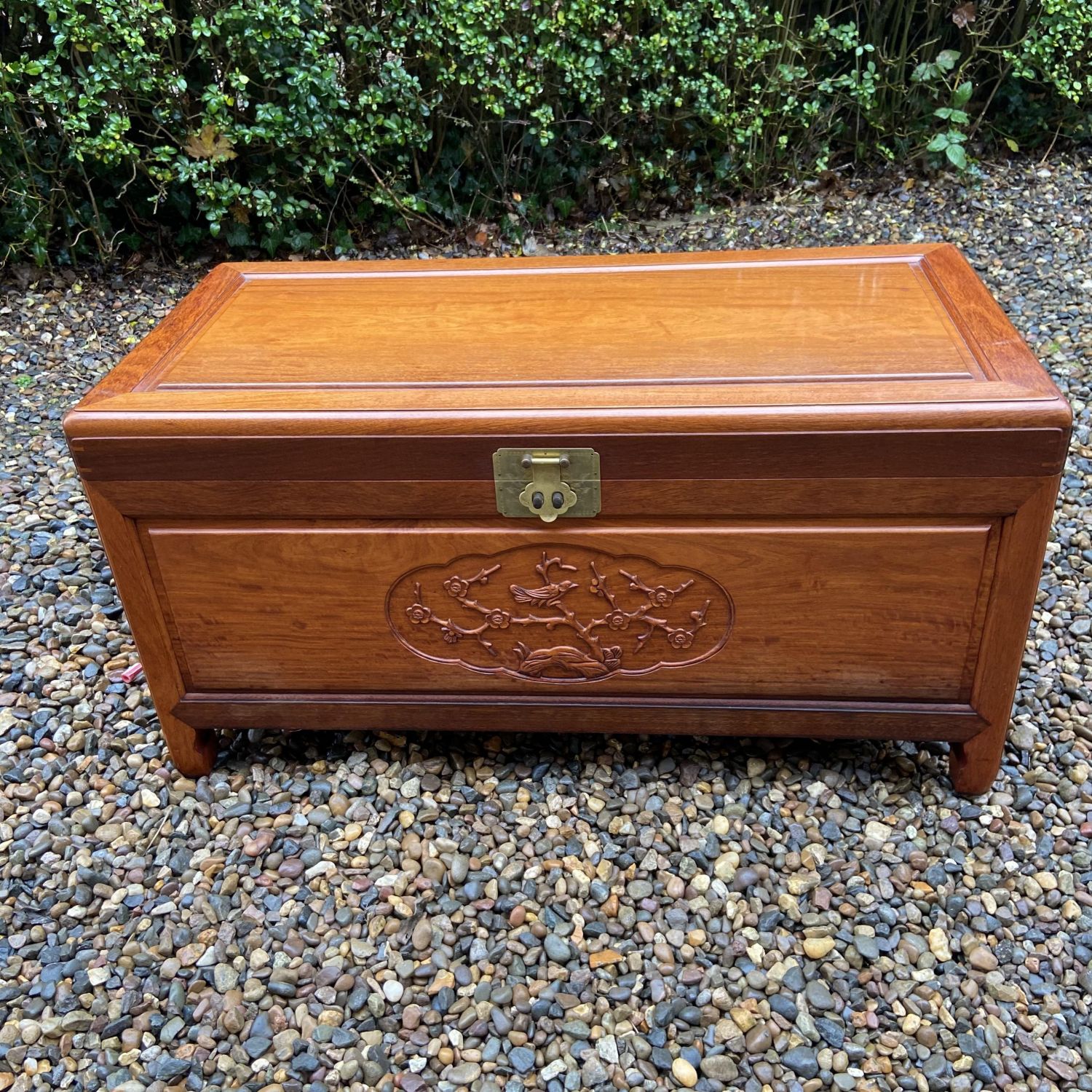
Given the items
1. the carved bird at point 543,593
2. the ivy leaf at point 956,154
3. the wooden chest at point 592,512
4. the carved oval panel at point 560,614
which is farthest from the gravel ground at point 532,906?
the ivy leaf at point 956,154

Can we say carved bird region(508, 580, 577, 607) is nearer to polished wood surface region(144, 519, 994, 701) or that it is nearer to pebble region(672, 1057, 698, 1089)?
polished wood surface region(144, 519, 994, 701)

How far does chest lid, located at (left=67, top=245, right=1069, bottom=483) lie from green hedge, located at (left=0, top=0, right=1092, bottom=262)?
163 cm

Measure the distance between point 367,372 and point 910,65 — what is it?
363 centimetres

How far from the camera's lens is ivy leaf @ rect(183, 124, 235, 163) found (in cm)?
341

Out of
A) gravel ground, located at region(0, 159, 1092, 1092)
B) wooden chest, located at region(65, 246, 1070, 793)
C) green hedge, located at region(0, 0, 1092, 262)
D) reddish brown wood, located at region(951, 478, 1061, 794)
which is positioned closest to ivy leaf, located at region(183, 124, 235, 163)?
green hedge, located at region(0, 0, 1092, 262)

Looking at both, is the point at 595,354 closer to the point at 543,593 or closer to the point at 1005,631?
the point at 543,593

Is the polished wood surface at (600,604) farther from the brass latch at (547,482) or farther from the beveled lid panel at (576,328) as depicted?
the beveled lid panel at (576,328)

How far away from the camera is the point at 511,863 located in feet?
5.64

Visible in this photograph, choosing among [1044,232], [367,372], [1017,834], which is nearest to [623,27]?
[1044,232]

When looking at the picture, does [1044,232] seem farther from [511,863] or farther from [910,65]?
[511,863]

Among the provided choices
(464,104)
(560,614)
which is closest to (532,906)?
(560,614)

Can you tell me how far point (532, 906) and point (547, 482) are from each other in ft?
2.40

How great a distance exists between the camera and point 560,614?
1680mm

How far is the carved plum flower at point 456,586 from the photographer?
1654 mm
